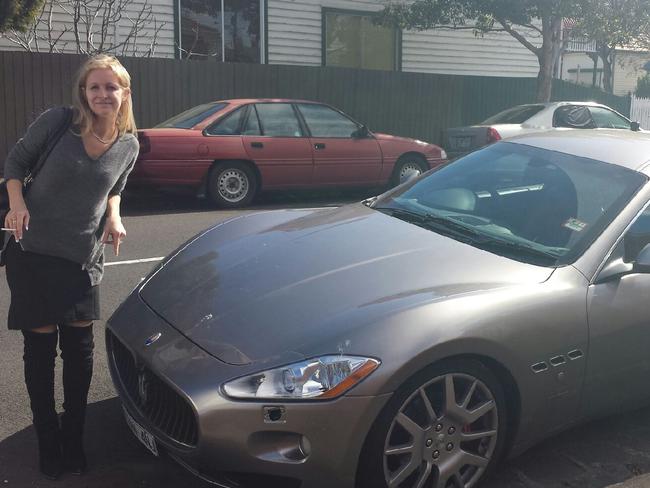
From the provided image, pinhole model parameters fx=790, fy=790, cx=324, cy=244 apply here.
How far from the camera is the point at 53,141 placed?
3.10 metres

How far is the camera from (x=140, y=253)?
24.9 feet

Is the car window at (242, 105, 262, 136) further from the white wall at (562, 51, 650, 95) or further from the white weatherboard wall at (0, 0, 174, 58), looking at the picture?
the white wall at (562, 51, 650, 95)

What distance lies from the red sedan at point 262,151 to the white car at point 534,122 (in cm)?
103

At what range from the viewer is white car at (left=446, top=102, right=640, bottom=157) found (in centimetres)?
1255

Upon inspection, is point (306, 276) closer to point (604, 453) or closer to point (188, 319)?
point (188, 319)

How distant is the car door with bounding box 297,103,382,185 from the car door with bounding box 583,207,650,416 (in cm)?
813

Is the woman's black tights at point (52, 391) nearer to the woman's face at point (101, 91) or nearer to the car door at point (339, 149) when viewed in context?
the woman's face at point (101, 91)

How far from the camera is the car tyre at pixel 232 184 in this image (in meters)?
10.7

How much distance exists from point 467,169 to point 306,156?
6.94 m

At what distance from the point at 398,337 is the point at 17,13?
10.9 metres

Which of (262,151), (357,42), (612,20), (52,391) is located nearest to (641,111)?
(612,20)

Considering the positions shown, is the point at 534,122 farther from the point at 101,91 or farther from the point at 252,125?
the point at 101,91

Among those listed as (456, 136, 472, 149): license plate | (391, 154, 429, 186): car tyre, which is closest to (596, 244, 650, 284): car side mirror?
(391, 154, 429, 186): car tyre

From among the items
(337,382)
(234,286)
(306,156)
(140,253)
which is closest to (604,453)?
(337,382)
